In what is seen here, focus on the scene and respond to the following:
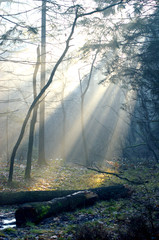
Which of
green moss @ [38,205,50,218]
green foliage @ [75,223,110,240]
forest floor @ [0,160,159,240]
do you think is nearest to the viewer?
green foliage @ [75,223,110,240]

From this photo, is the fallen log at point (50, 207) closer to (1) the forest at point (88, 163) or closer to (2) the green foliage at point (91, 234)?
(1) the forest at point (88, 163)

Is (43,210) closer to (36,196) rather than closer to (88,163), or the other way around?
(36,196)

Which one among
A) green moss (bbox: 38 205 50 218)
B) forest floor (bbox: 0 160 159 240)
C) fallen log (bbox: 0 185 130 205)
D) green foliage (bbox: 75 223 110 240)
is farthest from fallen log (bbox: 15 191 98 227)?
green foliage (bbox: 75 223 110 240)

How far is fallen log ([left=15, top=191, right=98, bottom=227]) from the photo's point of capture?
586 centimetres

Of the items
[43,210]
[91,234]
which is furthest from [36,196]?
[91,234]

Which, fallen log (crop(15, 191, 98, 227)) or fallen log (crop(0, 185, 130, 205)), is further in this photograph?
fallen log (crop(0, 185, 130, 205))

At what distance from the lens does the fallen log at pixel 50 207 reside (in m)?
5.86

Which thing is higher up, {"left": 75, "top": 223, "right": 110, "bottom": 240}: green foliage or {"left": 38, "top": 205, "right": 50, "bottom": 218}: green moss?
{"left": 75, "top": 223, "right": 110, "bottom": 240}: green foliage

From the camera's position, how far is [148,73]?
10977 mm

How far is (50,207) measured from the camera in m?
6.48

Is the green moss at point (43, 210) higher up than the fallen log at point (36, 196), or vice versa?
the green moss at point (43, 210)

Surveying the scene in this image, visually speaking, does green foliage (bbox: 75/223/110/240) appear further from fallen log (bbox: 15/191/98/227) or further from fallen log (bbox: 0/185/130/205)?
fallen log (bbox: 0/185/130/205)

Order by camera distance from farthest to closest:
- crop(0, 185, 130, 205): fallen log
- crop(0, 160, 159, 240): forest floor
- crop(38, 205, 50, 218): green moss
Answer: crop(0, 185, 130, 205): fallen log, crop(38, 205, 50, 218): green moss, crop(0, 160, 159, 240): forest floor

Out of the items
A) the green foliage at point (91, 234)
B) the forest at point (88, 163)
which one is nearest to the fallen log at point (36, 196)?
the forest at point (88, 163)
